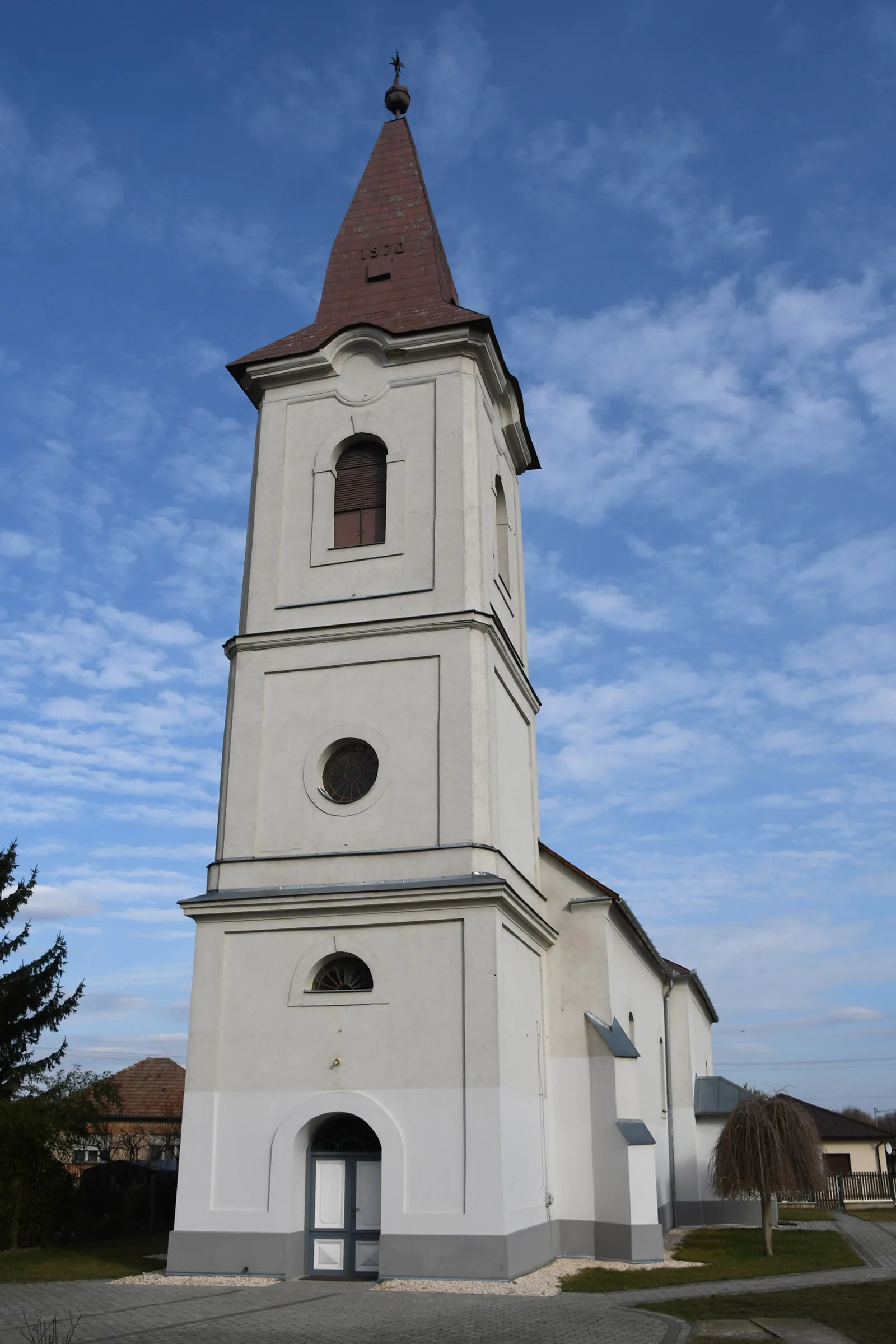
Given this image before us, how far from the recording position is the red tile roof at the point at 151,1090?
34531 millimetres

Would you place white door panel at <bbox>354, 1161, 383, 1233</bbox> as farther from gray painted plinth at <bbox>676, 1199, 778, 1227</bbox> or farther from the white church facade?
gray painted plinth at <bbox>676, 1199, 778, 1227</bbox>

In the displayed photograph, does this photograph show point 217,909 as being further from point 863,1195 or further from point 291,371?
point 863,1195

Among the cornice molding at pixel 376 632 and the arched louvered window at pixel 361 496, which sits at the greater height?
the arched louvered window at pixel 361 496

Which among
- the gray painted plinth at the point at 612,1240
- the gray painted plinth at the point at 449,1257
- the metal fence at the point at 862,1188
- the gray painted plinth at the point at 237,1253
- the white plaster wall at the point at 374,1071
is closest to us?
the gray painted plinth at the point at 449,1257

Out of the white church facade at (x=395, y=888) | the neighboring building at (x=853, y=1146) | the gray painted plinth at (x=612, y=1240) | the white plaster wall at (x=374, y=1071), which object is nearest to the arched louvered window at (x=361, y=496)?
the white church facade at (x=395, y=888)

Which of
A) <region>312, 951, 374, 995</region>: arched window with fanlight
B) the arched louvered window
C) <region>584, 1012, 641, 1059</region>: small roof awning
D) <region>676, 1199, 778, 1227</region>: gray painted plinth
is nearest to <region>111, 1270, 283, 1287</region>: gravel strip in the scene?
<region>312, 951, 374, 995</region>: arched window with fanlight

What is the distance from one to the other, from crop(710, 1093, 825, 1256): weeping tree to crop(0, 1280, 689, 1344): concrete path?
661 cm

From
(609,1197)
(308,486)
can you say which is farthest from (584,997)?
(308,486)

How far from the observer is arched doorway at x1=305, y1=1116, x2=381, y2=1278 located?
15.6 metres

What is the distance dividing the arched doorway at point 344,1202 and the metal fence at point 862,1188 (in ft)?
89.0

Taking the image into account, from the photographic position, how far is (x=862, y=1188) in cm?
3884

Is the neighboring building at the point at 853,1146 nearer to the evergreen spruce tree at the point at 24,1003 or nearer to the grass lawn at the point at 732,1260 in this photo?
the grass lawn at the point at 732,1260

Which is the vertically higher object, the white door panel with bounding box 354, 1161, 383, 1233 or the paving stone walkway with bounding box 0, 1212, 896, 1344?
the white door panel with bounding box 354, 1161, 383, 1233

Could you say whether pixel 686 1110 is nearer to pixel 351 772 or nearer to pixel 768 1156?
pixel 768 1156
